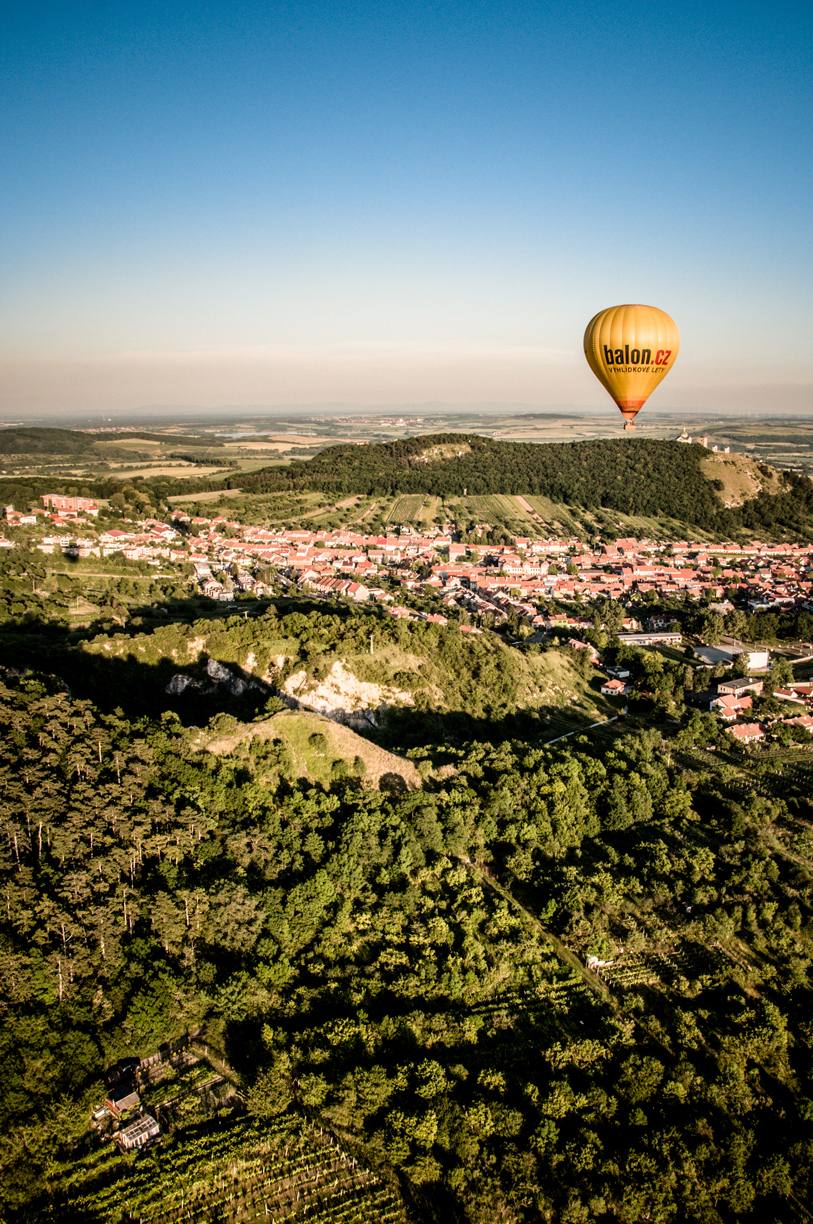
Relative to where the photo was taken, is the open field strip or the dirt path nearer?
the dirt path

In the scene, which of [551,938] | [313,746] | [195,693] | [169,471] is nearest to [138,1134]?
[551,938]

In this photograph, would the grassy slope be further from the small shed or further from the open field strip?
the open field strip

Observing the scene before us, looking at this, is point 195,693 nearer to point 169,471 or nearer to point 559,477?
point 559,477

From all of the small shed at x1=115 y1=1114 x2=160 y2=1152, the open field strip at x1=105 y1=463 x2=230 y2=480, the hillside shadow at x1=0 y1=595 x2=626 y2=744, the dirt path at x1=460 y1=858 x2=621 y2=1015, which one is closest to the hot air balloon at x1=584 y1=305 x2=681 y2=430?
the hillside shadow at x1=0 y1=595 x2=626 y2=744

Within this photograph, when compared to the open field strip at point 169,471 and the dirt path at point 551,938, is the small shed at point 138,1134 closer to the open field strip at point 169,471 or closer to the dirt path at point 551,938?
the dirt path at point 551,938

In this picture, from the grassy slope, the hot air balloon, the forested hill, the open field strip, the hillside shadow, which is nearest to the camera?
the grassy slope

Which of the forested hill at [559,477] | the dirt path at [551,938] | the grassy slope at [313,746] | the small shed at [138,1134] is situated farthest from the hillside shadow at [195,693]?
the forested hill at [559,477]
